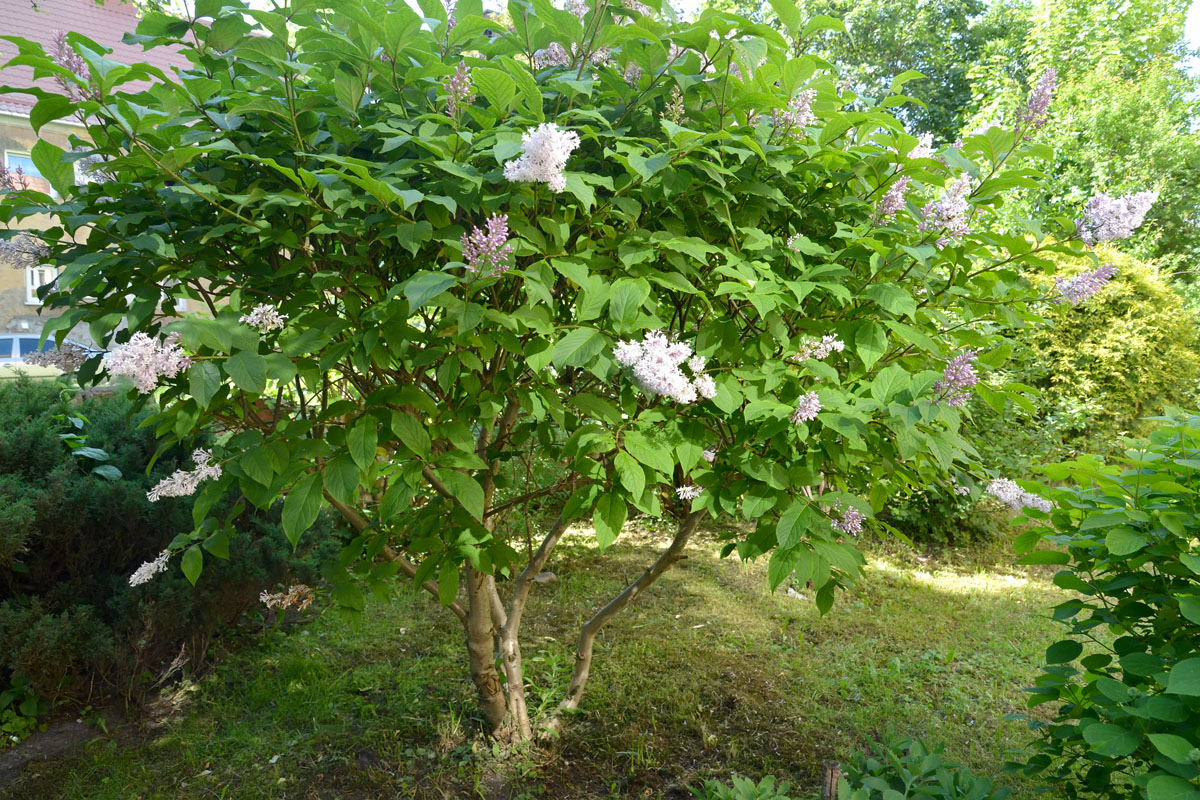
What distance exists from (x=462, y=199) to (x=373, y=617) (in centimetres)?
323

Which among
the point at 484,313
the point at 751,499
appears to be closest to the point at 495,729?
the point at 751,499

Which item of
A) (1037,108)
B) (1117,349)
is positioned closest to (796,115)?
(1037,108)

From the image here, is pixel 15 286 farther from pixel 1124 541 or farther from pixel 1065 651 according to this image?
pixel 1124 541

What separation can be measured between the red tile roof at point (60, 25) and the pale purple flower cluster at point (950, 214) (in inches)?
535

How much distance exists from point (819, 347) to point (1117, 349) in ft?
22.2

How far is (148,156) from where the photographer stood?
146 cm

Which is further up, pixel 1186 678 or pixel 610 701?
pixel 1186 678

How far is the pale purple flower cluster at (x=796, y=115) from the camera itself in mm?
1724

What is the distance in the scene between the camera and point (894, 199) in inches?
66.7

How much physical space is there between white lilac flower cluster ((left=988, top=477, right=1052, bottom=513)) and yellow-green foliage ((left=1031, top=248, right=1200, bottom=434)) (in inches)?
210

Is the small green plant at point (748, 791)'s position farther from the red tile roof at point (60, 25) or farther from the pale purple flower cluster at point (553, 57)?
the red tile roof at point (60, 25)

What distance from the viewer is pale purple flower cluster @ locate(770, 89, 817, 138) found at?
1.72m

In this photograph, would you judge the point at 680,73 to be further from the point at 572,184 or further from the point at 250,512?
the point at 250,512

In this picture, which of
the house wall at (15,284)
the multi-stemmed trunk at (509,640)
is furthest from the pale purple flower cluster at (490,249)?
the house wall at (15,284)
